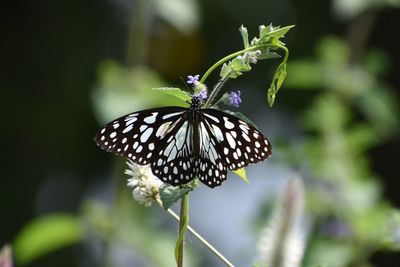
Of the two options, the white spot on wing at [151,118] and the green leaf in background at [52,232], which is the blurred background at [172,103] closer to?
the green leaf in background at [52,232]

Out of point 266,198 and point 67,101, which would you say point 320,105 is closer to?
point 266,198

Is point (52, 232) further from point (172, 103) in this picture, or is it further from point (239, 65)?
point (239, 65)

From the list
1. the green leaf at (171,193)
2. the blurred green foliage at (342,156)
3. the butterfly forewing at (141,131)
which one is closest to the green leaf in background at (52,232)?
the blurred green foliage at (342,156)

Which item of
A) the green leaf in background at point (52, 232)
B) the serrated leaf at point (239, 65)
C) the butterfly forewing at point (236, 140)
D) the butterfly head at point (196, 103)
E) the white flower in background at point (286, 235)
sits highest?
the serrated leaf at point (239, 65)

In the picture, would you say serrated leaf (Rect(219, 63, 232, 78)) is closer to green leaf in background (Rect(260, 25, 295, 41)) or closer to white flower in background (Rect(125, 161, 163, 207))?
green leaf in background (Rect(260, 25, 295, 41))

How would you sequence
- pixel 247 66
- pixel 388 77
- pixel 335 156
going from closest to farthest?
pixel 247 66 → pixel 335 156 → pixel 388 77

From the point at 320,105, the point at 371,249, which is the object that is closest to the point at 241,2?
the point at 320,105

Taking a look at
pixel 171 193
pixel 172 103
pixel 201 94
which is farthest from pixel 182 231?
pixel 172 103
